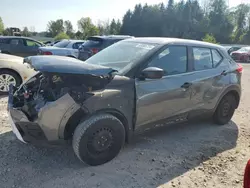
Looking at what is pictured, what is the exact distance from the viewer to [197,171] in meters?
3.29

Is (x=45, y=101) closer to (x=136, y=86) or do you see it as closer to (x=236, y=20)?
(x=136, y=86)

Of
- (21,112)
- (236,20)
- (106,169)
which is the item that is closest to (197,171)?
(106,169)

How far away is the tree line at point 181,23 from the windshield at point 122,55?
54.1m

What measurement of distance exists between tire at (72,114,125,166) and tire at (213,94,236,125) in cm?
230

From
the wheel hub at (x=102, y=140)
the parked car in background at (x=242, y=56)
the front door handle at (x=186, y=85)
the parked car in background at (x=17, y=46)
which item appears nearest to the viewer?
the wheel hub at (x=102, y=140)

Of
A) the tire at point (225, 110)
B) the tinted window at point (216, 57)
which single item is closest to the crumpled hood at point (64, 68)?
the tinted window at point (216, 57)

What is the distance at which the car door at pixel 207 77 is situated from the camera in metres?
4.13

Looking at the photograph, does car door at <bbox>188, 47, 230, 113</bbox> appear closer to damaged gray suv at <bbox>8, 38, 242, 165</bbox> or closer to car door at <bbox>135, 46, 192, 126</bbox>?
damaged gray suv at <bbox>8, 38, 242, 165</bbox>

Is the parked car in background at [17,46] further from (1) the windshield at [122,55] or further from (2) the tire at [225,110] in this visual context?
(2) the tire at [225,110]

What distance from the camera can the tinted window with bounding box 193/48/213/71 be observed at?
4195mm

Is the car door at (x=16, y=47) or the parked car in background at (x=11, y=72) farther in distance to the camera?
the car door at (x=16, y=47)

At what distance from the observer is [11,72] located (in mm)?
6508

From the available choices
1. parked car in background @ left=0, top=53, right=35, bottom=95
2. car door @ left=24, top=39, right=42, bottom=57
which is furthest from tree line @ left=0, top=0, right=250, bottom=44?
parked car in background @ left=0, top=53, right=35, bottom=95

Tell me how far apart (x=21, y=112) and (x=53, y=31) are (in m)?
66.4
